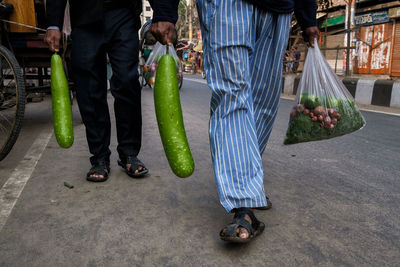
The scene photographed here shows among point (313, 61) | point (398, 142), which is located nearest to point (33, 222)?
point (313, 61)

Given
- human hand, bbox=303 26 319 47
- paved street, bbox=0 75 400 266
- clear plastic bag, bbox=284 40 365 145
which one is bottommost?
paved street, bbox=0 75 400 266

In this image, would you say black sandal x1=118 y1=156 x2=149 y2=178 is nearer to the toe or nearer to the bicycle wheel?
the bicycle wheel

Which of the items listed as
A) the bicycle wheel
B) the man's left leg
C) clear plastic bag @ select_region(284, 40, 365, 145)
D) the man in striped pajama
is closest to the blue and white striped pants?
the man in striped pajama

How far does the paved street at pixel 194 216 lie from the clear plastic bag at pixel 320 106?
12.6 inches

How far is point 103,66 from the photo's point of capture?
2605 mm

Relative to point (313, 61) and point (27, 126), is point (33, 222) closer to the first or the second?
point (313, 61)

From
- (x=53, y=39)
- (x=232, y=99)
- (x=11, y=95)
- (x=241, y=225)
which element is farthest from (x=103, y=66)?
(x=241, y=225)

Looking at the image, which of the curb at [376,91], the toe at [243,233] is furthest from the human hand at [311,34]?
the curb at [376,91]

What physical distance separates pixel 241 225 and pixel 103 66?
1.54m

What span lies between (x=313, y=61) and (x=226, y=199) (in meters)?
1.12

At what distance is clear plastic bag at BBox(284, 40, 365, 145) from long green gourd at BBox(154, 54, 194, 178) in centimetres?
95

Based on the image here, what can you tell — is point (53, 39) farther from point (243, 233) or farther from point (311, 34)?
point (243, 233)

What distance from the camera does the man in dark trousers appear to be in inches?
95.2

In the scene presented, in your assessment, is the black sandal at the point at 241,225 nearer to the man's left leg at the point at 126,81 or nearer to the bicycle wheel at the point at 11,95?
the man's left leg at the point at 126,81
